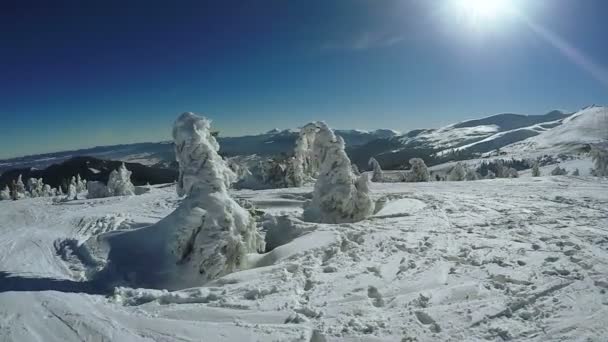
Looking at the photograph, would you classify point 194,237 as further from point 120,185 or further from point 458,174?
point 458,174

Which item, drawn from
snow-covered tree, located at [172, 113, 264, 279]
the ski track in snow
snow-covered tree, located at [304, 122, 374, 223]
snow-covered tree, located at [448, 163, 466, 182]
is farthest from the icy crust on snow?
snow-covered tree, located at [448, 163, 466, 182]

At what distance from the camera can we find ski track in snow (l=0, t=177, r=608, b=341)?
242 inches

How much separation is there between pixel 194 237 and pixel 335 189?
27.6ft

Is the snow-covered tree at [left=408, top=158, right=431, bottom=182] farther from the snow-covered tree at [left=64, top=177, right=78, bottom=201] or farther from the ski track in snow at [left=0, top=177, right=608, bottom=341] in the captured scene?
the snow-covered tree at [left=64, top=177, right=78, bottom=201]

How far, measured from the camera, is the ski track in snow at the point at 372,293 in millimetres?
6152

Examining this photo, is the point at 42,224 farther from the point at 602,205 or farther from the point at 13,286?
the point at 602,205

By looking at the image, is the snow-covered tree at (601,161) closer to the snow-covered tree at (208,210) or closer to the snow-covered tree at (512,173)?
the snow-covered tree at (512,173)

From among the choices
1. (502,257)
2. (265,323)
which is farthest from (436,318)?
(502,257)

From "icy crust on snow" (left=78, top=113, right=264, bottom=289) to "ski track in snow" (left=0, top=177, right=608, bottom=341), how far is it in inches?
35.0

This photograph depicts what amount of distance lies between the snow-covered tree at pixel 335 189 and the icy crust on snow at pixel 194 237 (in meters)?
5.48

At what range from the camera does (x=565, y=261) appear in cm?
881

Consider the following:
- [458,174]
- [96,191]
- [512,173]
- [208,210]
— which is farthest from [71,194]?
[512,173]

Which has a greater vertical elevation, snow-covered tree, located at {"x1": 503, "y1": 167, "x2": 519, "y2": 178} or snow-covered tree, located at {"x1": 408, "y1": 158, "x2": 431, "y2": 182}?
snow-covered tree, located at {"x1": 408, "y1": 158, "x2": 431, "y2": 182}

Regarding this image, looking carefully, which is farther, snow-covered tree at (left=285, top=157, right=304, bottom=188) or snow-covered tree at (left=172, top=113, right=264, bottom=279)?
snow-covered tree at (left=285, top=157, right=304, bottom=188)
